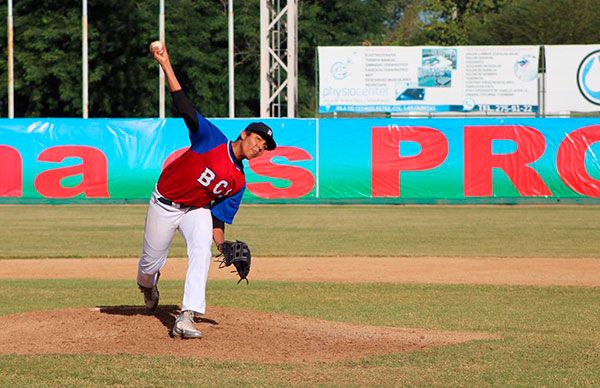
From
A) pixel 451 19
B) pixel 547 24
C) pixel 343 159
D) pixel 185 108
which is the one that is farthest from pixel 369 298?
pixel 451 19

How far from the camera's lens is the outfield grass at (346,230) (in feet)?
58.0

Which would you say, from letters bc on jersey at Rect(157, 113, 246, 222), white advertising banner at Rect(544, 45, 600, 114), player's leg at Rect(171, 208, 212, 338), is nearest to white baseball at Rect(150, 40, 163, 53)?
letters bc on jersey at Rect(157, 113, 246, 222)

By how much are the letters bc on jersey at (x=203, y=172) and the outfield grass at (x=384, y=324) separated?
1.29 m

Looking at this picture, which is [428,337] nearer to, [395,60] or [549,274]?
[549,274]

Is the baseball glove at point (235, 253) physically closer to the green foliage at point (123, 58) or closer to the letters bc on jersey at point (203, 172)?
the letters bc on jersey at point (203, 172)

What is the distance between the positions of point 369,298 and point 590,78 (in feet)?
76.6

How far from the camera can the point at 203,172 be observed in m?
8.28

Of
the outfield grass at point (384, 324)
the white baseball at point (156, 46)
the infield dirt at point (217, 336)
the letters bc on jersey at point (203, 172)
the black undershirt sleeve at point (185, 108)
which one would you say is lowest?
the outfield grass at point (384, 324)

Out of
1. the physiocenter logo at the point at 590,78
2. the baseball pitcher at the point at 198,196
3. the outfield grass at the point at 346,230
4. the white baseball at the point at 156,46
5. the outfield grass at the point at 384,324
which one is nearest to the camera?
the outfield grass at the point at 384,324

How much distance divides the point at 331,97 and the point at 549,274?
63.8ft

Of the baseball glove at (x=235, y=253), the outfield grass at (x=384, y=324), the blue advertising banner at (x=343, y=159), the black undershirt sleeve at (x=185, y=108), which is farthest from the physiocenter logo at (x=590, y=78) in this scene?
the black undershirt sleeve at (x=185, y=108)

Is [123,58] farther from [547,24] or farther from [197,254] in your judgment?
[197,254]

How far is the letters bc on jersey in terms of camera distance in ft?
27.1

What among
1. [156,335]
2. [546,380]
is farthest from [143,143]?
[546,380]
